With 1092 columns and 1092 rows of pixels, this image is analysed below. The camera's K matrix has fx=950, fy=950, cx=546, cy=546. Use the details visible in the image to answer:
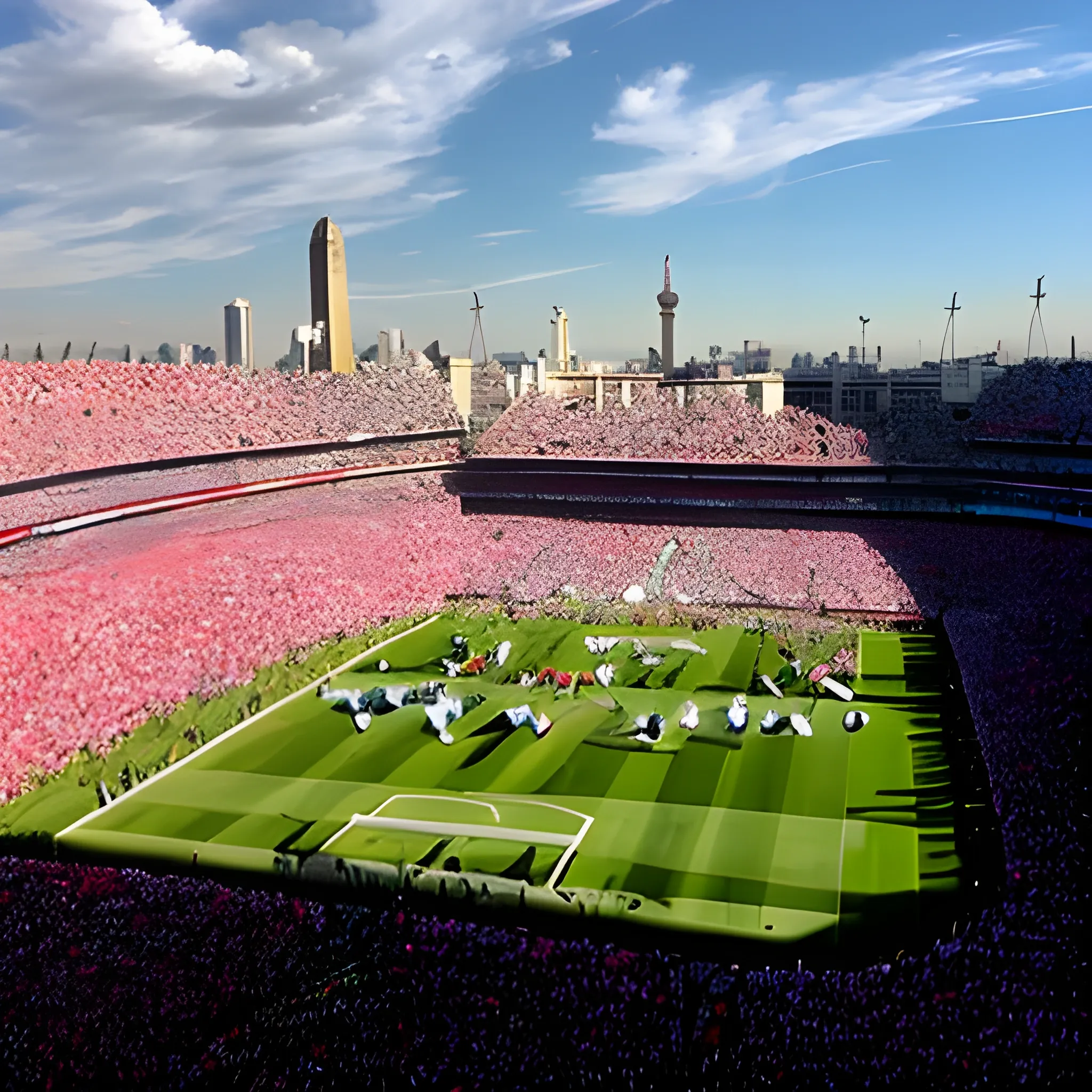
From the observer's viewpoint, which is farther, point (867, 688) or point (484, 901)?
point (867, 688)

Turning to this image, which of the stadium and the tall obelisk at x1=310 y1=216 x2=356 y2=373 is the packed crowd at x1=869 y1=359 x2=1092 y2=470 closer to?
the stadium

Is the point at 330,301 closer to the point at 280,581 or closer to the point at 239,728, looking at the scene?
the point at 280,581

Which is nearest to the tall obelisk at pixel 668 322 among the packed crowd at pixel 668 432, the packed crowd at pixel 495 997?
the packed crowd at pixel 668 432

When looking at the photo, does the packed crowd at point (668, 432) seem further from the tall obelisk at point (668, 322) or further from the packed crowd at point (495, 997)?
the packed crowd at point (495, 997)

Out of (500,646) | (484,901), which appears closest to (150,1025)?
(484,901)

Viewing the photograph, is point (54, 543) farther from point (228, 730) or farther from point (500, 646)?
point (500, 646)

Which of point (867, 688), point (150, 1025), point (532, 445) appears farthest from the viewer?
point (532, 445)

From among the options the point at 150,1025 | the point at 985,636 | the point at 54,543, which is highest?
the point at 54,543
